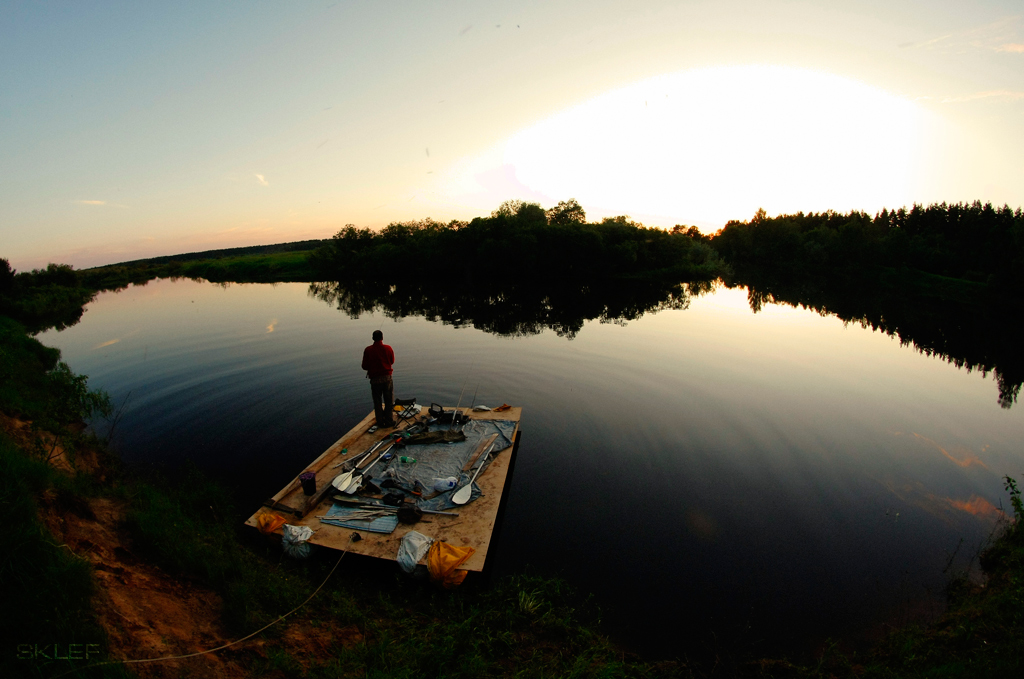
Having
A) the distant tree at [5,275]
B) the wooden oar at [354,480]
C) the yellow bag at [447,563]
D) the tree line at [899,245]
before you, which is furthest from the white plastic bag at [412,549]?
the tree line at [899,245]

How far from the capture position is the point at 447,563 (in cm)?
689

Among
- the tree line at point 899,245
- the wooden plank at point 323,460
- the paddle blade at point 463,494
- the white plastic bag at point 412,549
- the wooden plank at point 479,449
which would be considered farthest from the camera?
the tree line at point 899,245

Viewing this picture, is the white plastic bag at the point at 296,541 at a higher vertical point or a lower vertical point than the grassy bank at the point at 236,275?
lower

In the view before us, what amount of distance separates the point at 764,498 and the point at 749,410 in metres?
5.42

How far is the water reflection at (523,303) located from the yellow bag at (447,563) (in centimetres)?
1897

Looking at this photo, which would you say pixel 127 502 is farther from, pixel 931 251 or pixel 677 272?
pixel 931 251

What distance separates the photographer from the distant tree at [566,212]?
3014 inches

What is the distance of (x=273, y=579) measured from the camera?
21.7 feet

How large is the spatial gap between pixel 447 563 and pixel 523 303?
34.6 metres

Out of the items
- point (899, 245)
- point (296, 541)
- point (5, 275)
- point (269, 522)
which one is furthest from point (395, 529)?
point (899, 245)

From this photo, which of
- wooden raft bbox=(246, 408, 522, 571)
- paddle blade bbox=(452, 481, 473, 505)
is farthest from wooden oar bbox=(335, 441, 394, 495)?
paddle blade bbox=(452, 481, 473, 505)

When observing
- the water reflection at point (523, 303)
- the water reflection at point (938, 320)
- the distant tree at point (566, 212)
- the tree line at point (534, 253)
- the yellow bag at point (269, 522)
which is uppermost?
the distant tree at point (566, 212)

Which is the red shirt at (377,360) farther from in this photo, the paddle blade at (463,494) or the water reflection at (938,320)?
the water reflection at (938,320)

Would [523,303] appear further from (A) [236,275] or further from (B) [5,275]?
(A) [236,275]
